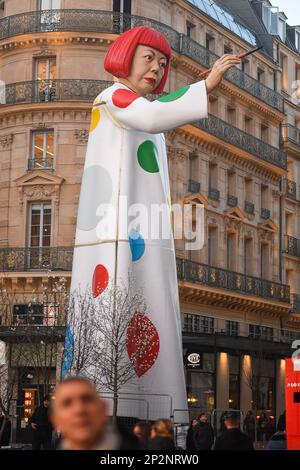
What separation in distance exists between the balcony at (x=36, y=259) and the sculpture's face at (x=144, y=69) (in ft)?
52.3

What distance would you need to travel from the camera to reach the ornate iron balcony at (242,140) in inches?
1456

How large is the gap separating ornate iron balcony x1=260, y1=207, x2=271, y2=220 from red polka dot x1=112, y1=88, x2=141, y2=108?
27.1 metres

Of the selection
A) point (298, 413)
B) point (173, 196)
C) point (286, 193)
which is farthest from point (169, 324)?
point (286, 193)

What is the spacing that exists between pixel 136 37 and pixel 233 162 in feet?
79.0

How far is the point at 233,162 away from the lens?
39.0 m

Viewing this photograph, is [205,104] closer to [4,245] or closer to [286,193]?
[4,245]

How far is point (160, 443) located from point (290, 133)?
39384mm

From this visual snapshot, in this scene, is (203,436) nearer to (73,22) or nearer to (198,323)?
(198,323)

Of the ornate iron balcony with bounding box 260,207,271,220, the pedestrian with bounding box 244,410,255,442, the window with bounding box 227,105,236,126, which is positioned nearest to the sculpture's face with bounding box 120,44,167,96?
the pedestrian with bounding box 244,410,255,442

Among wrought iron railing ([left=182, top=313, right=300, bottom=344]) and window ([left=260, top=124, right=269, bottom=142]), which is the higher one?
window ([left=260, top=124, right=269, bottom=142])

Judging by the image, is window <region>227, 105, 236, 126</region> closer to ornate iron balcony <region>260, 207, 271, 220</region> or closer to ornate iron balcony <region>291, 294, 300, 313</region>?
ornate iron balcony <region>260, 207, 271, 220</region>

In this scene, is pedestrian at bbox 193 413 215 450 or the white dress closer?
the white dress

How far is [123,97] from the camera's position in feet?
47.6

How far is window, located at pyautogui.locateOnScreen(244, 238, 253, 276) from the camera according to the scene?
39.6 meters
